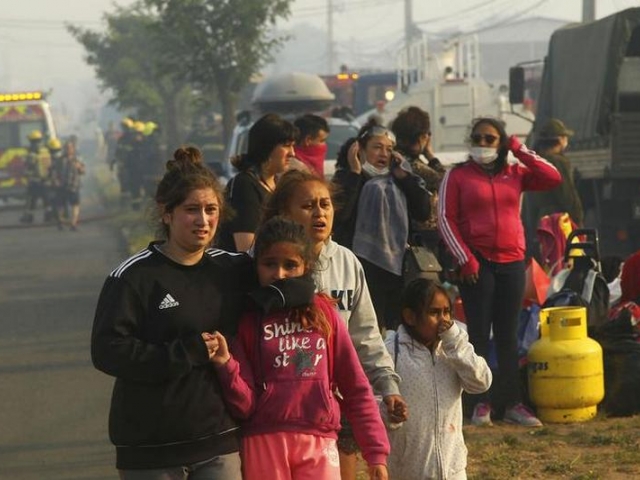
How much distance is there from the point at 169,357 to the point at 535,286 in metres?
6.73

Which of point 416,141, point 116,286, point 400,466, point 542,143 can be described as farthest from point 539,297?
point 116,286

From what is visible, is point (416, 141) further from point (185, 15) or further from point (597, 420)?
point (185, 15)

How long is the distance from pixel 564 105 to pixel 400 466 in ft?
50.8

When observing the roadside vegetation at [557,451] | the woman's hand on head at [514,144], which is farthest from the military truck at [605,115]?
the woman's hand on head at [514,144]

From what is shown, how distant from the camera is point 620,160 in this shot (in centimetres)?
1872

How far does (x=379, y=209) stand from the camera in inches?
343

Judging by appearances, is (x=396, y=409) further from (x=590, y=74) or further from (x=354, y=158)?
(x=590, y=74)

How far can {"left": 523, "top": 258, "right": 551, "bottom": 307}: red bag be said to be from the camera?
11.5m

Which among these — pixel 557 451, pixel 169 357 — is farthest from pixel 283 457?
pixel 557 451

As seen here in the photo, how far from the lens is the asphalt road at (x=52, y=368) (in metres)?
9.66

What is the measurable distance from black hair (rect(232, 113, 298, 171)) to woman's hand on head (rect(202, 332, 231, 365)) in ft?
8.57

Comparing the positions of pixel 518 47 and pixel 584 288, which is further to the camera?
pixel 518 47

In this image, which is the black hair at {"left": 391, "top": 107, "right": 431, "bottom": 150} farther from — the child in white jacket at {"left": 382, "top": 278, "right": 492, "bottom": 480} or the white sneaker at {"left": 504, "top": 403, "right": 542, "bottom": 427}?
the child in white jacket at {"left": 382, "top": 278, "right": 492, "bottom": 480}

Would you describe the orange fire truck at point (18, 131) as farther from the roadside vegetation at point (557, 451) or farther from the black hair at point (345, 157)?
the black hair at point (345, 157)
